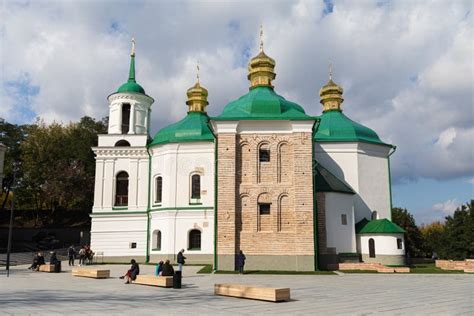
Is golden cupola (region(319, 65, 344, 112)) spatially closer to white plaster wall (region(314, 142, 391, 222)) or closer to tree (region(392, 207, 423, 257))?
white plaster wall (region(314, 142, 391, 222))

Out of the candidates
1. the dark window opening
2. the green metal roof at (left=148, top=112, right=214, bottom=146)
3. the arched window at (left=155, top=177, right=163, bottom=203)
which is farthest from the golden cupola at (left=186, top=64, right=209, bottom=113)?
the arched window at (left=155, top=177, right=163, bottom=203)

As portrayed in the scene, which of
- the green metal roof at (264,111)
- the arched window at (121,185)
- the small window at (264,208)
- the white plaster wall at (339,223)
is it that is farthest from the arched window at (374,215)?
the arched window at (121,185)

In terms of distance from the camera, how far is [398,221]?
42969mm

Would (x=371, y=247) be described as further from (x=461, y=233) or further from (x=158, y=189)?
(x=158, y=189)

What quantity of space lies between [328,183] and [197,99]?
1338 cm

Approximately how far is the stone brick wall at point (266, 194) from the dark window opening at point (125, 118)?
486 inches

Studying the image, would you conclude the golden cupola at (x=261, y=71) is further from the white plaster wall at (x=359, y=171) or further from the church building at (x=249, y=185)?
the white plaster wall at (x=359, y=171)

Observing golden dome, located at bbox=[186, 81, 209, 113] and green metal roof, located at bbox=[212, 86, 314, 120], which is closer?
green metal roof, located at bbox=[212, 86, 314, 120]

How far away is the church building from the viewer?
23.9 meters

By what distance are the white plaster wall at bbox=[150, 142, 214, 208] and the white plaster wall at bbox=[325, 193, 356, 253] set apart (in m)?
7.96

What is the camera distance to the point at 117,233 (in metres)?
32.2

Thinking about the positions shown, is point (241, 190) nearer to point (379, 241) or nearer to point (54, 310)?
point (379, 241)

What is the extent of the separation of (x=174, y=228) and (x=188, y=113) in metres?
9.86

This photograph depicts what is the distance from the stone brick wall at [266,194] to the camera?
23.6 metres
